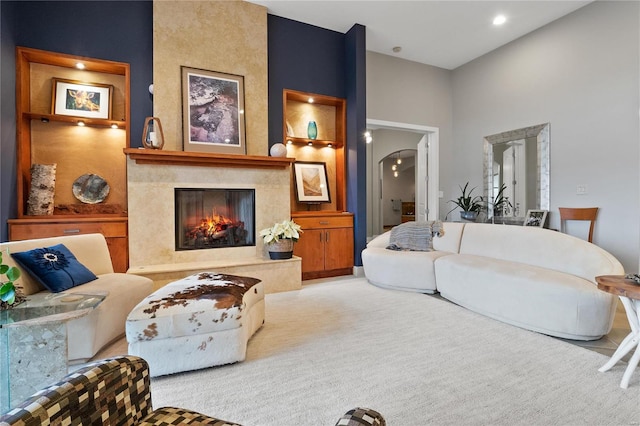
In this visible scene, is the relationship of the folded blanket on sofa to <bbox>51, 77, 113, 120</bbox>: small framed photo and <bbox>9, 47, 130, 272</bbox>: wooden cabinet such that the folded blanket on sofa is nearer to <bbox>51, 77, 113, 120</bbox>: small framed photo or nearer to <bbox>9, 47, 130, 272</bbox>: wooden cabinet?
<bbox>9, 47, 130, 272</bbox>: wooden cabinet

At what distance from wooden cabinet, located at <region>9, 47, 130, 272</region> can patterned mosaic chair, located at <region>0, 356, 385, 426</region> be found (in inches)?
114

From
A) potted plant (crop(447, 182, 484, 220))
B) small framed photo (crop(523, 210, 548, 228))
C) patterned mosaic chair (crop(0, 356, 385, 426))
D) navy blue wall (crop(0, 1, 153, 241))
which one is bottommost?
patterned mosaic chair (crop(0, 356, 385, 426))

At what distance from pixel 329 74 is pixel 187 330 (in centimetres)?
402

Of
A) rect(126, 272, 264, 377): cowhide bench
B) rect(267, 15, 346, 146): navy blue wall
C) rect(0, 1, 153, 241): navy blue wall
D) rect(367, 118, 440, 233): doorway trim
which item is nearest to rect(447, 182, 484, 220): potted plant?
rect(367, 118, 440, 233): doorway trim

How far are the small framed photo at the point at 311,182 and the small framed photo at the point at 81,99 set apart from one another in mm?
2423

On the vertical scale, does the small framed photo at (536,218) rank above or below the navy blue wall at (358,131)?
below

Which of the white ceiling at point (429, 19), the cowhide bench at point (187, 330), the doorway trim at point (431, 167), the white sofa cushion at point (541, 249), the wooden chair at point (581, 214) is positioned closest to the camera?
the cowhide bench at point (187, 330)

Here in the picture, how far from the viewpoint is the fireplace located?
3.65m

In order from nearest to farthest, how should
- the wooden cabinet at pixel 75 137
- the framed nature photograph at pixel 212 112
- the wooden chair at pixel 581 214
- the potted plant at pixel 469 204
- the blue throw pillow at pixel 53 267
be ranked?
the blue throw pillow at pixel 53 267
the wooden cabinet at pixel 75 137
the framed nature photograph at pixel 212 112
the wooden chair at pixel 581 214
the potted plant at pixel 469 204

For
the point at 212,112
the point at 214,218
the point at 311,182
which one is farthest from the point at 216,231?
the point at 311,182

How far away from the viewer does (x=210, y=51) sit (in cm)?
375

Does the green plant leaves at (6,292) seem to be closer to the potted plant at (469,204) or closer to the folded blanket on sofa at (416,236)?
the folded blanket on sofa at (416,236)


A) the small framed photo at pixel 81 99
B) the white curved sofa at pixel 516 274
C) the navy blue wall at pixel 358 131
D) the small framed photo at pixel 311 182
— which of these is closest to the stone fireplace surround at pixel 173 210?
the small framed photo at pixel 311 182

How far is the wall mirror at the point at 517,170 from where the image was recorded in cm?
452
